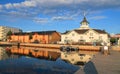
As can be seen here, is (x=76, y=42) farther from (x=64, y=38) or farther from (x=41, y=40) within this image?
(x=41, y=40)

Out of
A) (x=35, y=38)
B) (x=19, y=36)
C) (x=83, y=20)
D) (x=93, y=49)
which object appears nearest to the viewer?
(x=93, y=49)

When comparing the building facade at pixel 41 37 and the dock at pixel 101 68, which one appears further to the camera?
the building facade at pixel 41 37

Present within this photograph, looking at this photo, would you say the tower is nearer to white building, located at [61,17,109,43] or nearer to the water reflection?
white building, located at [61,17,109,43]

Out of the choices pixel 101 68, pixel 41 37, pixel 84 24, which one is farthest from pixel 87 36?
pixel 101 68

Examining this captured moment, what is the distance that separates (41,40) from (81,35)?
27441mm

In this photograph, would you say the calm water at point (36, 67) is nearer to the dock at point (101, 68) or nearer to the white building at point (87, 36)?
the dock at point (101, 68)

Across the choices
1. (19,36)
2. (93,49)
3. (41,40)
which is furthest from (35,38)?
(93,49)

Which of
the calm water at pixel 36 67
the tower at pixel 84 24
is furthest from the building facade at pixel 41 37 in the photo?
the calm water at pixel 36 67

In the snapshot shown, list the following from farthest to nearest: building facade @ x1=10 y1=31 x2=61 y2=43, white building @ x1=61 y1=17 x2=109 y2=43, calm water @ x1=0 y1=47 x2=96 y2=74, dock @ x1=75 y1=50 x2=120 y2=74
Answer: building facade @ x1=10 y1=31 x2=61 y2=43
white building @ x1=61 y1=17 x2=109 y2=43
calm water @ x1=0 y1=47 x2=96 y2=74
dock @ x1=75 y1=50 x2=120 y2=74

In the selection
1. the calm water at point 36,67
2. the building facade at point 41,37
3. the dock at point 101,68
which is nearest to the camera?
the dock at point 101,68

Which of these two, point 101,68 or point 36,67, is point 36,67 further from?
point 101,68

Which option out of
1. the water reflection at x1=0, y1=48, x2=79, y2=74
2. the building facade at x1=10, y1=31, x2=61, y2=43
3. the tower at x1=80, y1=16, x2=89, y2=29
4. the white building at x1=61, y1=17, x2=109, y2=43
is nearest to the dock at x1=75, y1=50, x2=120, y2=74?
the water reflection at x1=0, y1=48, x2=79, y2=74

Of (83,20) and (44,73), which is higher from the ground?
(83,20)

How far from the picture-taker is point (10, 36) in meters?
137
